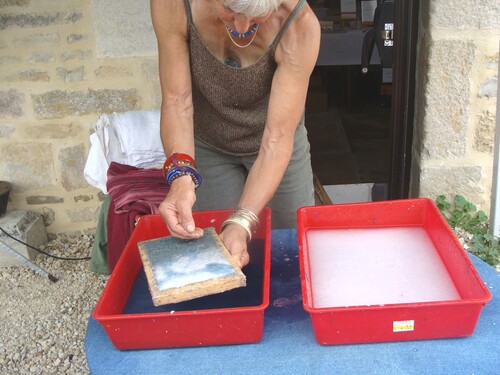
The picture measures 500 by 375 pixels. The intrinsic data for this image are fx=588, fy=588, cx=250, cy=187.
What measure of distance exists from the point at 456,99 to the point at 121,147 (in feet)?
5.05

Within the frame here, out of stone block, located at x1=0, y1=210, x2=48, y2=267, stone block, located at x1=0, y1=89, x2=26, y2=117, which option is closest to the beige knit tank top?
stone block, located at x1=0, y1=89, x2=26, y2=117

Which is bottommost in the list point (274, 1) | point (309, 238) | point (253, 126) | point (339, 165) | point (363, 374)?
point (339, 165)

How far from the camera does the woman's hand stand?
135 cm

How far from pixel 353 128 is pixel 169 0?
A: 3138 mm

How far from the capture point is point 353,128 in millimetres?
4590

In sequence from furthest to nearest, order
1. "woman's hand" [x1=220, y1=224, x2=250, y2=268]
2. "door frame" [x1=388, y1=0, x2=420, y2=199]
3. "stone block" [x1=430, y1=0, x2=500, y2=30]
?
1. "door frame" [x1=388, y1=0, x2=420, y2=199]
2. "stone block" [x1=430, y1=0, x2=500, y2=30]
3. "woman's hand" [x1=220, y1=224, x2=250, y2=268]

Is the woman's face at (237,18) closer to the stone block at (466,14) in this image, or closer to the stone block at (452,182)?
the stone block at (466,14)

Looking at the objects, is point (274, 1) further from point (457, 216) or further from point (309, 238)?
point (457, 216)

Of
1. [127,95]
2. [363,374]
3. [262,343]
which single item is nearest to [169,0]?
[262,343]

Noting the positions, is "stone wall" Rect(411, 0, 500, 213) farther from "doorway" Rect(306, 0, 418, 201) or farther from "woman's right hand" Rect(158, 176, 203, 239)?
"woman's right hand" Rect(158, 176, 203, 239)

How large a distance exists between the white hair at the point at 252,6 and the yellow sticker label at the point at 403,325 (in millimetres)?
739

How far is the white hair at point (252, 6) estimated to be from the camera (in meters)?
1.32

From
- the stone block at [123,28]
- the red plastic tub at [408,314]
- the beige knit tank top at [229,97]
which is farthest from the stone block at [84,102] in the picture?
the red plastic tub at [408,314]

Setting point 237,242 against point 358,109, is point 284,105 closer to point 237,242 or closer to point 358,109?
A: point 237,242
